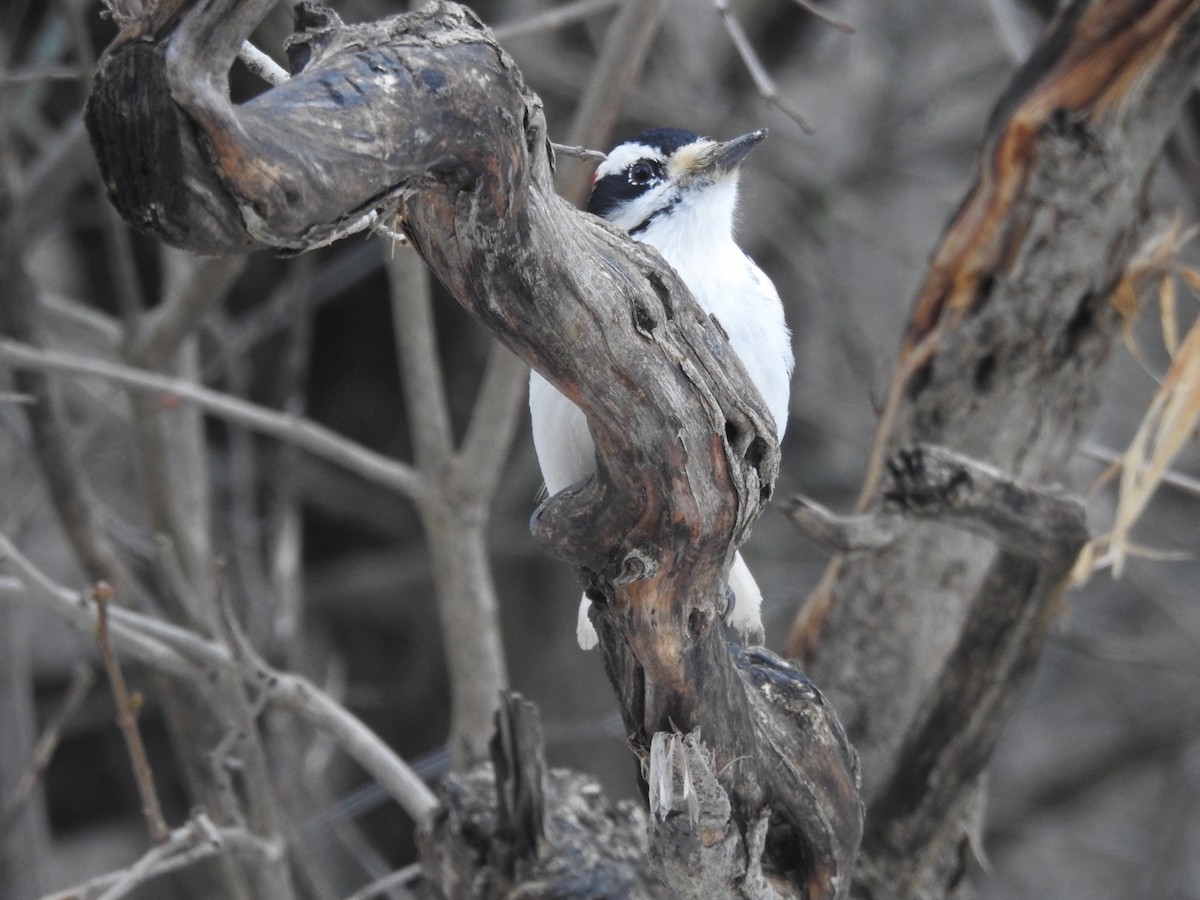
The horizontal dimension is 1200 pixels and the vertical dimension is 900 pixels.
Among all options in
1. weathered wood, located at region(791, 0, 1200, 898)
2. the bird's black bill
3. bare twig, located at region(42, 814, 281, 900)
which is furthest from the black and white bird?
bare twig, located at region(42, 814, 281, 900)

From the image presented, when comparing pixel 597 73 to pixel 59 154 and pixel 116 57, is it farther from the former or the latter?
pixel 116 57

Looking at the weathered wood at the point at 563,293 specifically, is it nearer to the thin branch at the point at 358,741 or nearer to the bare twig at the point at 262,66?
the bare twig at the point at 262,66

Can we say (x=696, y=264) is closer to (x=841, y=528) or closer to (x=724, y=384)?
(x=841, y=528)

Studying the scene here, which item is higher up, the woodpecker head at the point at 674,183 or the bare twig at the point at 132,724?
the woodpecker head at the point at 674,183

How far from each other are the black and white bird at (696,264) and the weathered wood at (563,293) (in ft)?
1.48

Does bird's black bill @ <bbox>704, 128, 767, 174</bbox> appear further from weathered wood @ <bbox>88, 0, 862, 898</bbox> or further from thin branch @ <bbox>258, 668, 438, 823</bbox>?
thin branch @ <bbox>258, 668, 438, 823</bbox>

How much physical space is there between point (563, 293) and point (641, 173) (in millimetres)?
1357

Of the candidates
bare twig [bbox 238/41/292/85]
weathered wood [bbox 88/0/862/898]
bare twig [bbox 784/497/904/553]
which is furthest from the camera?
bare twig [bbox 784/497/904/553]

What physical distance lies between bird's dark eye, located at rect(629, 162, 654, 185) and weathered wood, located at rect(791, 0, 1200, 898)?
0.77 m

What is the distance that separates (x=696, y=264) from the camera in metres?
2.78

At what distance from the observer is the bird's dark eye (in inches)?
114

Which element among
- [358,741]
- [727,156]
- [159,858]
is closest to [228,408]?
[358,741]

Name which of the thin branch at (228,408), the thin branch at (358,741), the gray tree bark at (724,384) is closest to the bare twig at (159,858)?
Result: the thin branch at (358,741)

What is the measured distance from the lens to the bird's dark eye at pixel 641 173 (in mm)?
2902
